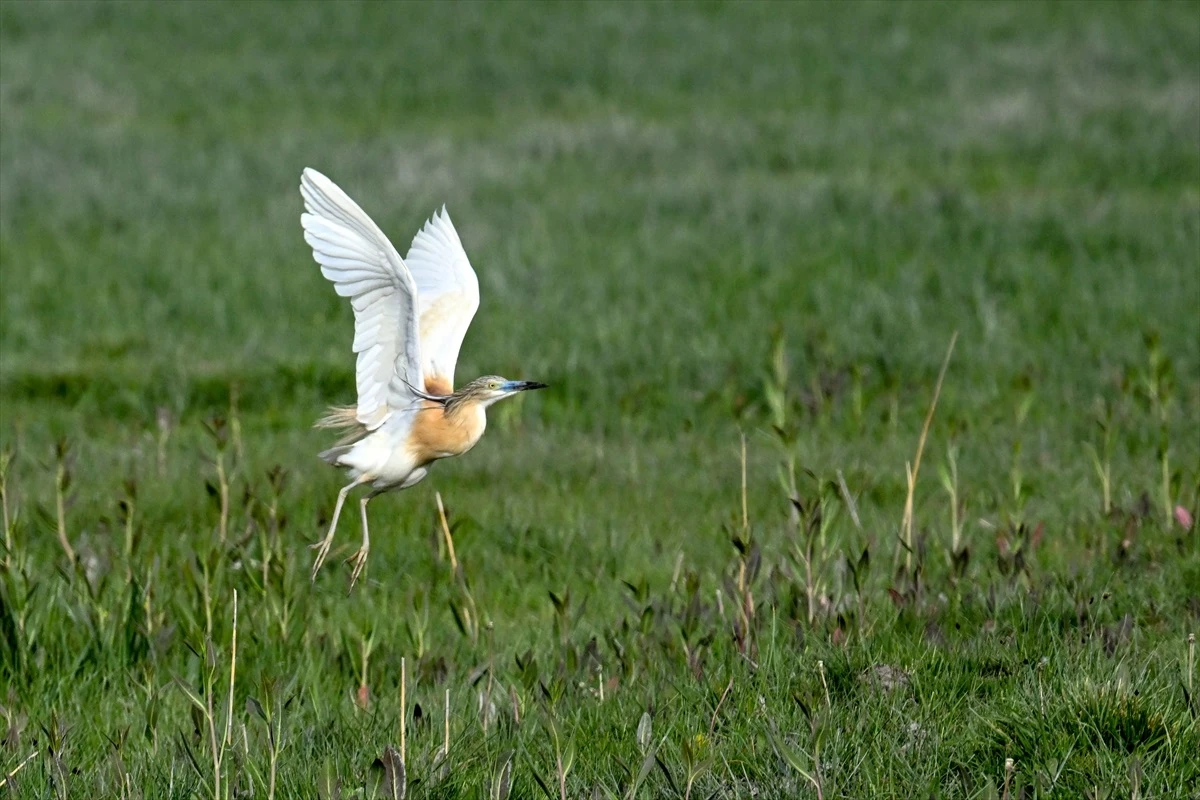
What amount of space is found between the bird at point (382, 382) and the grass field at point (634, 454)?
19.2 inches

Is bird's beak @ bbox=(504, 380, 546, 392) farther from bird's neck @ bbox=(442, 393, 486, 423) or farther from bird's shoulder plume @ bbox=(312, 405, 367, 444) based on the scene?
bird's shoulder plume @ bbox=(312, 405, 367, 444)

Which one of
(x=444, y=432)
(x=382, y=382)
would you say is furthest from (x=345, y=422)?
(x=444, y=432)

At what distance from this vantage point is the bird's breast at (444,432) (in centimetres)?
285

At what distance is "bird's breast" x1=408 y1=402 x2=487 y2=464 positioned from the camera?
2.85 metres

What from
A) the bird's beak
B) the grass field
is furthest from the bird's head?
the grass field

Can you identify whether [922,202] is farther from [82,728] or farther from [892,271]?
[82,728]

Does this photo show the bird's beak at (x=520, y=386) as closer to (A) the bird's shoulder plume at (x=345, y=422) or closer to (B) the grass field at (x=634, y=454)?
(A) the bird's shoulder plume at (x=345, y=422)

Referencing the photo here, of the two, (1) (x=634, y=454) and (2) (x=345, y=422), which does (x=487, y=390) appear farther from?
(1) (x=634, y=454)

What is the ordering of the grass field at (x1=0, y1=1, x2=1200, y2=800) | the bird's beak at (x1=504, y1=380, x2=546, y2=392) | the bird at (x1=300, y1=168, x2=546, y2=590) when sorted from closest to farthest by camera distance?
the bird's beak at (x1=504, y1=380, x2=546, y2=392) → the bird at (x1=300, y1=168, x2=546, y2=590) → the grass field at (x1=0, y1=1, x2=1200, y2=800)

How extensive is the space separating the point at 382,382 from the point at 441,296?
455 mm

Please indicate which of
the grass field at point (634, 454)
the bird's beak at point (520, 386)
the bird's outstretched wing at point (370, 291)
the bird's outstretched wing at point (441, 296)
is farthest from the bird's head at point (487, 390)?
the grass field at point (634, 454)

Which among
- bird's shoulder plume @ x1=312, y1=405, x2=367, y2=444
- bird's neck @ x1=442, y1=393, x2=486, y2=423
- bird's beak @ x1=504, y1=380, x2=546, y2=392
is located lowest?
bird's shoulder plume @ x1=312, y1=405, x2=367, y2=444

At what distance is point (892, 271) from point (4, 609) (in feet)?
22.2

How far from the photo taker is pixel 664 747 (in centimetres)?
→ 354
